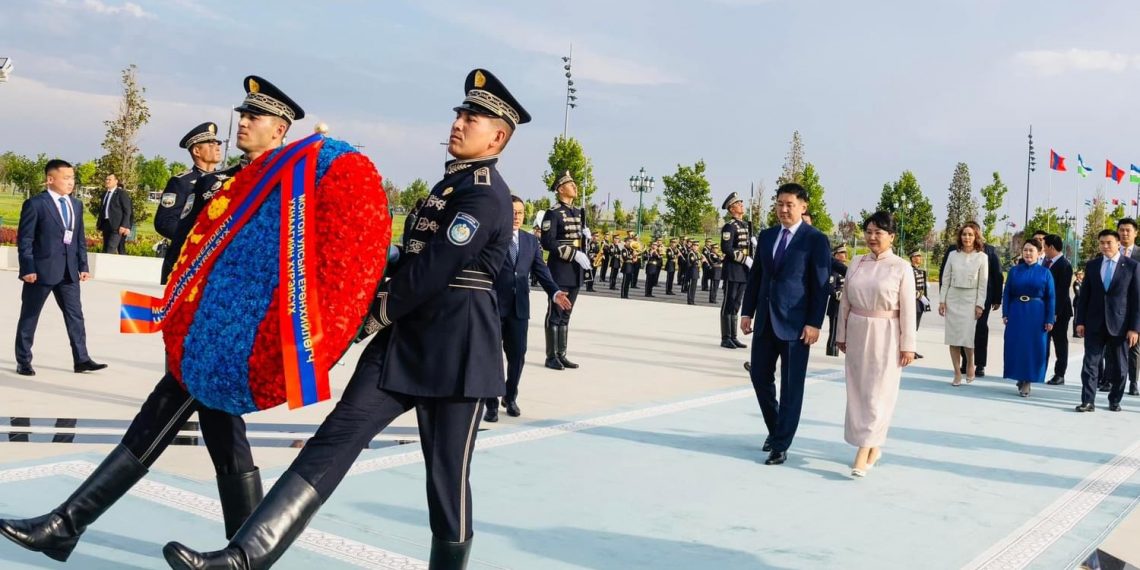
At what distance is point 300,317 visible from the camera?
122 inches

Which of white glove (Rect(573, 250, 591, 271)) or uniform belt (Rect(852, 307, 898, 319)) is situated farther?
white glove (Rect(573, 250, 591, 271))

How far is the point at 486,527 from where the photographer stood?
181 inches

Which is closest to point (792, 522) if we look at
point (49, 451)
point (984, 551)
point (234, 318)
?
point (984, 551)

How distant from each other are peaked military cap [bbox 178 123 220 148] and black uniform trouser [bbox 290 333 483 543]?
103 inches

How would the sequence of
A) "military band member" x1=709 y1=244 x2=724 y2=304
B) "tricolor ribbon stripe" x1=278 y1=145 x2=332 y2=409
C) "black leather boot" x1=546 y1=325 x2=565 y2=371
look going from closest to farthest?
"tricolor ribbon stripe" x1=278 y1=145 x2=332 y2=409, "black leather boot" x1=546 y1=325 x2=565 y2=371, "military band member" x1=709 y1=244 x2=724 y2=304

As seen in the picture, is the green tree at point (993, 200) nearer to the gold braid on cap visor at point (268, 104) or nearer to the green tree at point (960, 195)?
the green tree at point (960, 195)

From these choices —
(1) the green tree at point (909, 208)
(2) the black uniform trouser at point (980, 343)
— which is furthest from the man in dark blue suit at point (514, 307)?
(1) the green tree at point (909, 208)

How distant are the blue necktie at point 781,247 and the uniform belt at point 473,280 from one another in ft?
12.2

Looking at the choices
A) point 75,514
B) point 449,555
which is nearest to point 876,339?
point 449,555

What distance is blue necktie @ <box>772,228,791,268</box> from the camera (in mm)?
6762

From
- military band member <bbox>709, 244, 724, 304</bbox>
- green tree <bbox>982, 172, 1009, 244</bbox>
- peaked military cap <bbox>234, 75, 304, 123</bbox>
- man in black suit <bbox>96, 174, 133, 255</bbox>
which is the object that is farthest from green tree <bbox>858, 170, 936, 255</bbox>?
peaked military cap <bbox>234, 75, 304, 123</bbox>

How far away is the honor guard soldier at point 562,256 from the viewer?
10.0 m

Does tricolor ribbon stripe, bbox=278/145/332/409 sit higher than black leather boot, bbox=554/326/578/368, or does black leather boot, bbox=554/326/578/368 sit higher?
tricolor ribbon stripe, bbox=278/145/332/409

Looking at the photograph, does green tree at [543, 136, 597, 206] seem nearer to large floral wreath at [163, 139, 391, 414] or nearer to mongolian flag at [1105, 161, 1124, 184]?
mongolian flag at [1105, 161, 1124, 184]
